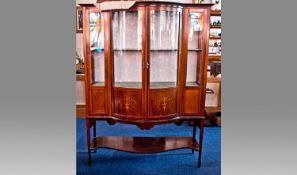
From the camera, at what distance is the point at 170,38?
256cm

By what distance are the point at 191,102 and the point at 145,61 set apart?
59 centimetres

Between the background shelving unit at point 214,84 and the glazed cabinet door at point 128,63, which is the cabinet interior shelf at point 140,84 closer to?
the glazed cabinet door at point 128,63

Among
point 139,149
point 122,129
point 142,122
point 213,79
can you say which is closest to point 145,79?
point 142,122

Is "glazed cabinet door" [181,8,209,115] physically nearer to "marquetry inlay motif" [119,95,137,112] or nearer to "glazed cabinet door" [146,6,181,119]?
"glazed cabinet door" [146,6,181,119]

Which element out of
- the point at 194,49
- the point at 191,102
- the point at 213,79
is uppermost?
the point at 194,49

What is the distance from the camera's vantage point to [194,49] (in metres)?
2.64

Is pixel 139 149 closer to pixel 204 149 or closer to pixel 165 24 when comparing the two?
pixel 204 149

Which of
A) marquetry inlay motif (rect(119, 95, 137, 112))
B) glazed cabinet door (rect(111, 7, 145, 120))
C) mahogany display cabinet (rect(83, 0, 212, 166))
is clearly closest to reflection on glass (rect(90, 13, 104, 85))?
mahogany display cabinet (rect(83, 0, 212, 166))

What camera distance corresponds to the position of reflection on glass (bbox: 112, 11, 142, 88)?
246 centimetres

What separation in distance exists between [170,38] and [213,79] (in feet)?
5.05

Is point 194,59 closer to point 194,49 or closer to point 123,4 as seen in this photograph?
point 194,49

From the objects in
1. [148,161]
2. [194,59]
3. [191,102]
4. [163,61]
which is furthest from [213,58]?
[148,161]

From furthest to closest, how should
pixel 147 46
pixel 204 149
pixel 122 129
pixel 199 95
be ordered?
pixel 122 129 → pixel 204 149 → pixel 199 95 → pixel 147 46

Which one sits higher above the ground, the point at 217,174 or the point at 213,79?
the point at 213,79
